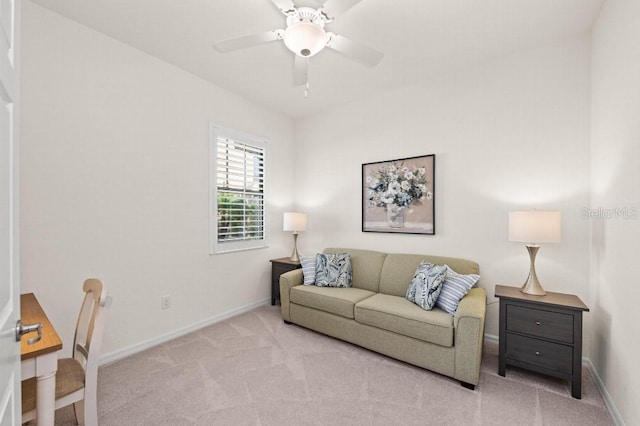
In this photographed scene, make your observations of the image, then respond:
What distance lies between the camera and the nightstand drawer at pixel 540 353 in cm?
211

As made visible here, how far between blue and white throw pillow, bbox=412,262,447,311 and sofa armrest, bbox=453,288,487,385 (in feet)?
0.98

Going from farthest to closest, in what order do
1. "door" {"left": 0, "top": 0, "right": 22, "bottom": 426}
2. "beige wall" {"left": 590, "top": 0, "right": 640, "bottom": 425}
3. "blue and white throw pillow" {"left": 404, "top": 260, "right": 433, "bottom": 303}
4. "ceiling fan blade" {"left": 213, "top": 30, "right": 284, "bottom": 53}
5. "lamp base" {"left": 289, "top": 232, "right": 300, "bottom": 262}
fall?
1. "lamp base" {"left": 289, "top": 232, "right": 300, "bottom": 262}
2. "blue and white throw pillow" {"left": 404, "top": 260, "right": 433, "bottom": 303}
3. "ceiling fan blade" {"left": 213, "top": 30, "right": 284, "bottom": 53}
4. "beige wall" {"left": 590, "top": 0, "right": 640, "bottom": 425}
5. "door" {"left": 0, "top": 0, "right": 22, "bottom": 426}

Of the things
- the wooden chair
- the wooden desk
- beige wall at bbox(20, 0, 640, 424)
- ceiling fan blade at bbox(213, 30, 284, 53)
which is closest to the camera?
the wooden desk

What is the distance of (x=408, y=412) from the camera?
1.93 m

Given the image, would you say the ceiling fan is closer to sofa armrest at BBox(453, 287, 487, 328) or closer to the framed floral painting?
the framed floral painting

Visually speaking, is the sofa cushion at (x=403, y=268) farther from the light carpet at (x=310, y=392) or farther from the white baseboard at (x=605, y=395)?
the white baseboard at (x=605, y=395)

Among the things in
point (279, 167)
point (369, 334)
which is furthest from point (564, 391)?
point (279, 167)

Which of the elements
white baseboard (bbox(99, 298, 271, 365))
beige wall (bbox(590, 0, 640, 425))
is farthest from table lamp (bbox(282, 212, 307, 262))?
beige wall (bbox(590, 0, 640, 425))

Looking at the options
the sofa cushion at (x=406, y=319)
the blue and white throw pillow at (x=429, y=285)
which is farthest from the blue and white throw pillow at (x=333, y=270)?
the blue and white throw pillow at (x=429, y=285)

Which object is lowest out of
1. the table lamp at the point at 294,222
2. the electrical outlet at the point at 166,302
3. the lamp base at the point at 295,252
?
the electrical outlet at the point at 166,302

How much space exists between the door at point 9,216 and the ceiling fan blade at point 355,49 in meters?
1.53

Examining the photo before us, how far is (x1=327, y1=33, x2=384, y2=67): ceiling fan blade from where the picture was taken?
192cm

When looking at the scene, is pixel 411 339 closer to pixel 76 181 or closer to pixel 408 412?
pixel 408 412

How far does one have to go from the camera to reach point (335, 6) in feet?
5.59
